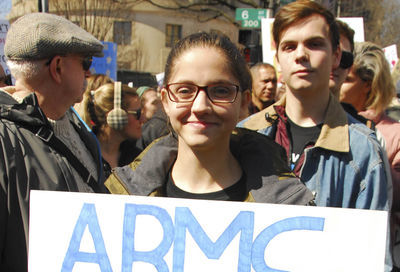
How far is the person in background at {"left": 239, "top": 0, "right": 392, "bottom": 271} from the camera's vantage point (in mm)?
1809

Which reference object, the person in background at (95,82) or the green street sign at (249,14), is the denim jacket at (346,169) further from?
the green street sign at (249,14)

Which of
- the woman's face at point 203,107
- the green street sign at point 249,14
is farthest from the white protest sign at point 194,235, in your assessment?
the green street sign at point 249,14

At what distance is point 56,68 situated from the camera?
1.89m

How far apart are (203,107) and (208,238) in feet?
1.51

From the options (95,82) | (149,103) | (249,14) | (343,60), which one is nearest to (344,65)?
(343,60)

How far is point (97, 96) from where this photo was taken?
10.7 ft

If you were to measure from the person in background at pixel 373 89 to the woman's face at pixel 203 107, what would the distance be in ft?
5.48

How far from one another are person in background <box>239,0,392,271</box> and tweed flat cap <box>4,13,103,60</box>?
1.04 metres

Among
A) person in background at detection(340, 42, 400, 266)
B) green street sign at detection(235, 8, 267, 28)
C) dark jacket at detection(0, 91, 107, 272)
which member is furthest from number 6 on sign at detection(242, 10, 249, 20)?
dark jacket at detection(0, 91, 107, 272)

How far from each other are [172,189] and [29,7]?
23703 mm

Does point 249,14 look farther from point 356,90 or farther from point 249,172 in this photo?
point 249,172

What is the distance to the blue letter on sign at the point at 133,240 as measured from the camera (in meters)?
1.36

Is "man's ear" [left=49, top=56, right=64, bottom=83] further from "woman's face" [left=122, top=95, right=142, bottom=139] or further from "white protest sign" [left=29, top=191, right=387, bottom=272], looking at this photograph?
"woman's face" [left=122, top=95, right=142, bottom=139]

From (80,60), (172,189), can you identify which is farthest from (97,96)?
(172,189)
